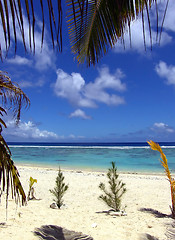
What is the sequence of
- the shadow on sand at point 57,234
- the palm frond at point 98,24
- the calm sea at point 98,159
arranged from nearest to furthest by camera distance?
1. the palm frond at point 98,24
2. the shadow on sand at point 57,234
3. the calm sea at point 98,159

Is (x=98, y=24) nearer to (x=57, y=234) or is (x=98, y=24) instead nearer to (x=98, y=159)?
(x=57, y=234)

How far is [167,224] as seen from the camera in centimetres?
425

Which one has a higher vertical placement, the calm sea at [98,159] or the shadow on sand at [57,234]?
the calm sea at [98,159]

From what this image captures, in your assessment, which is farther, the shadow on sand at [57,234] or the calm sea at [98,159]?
the calm sea at [98,159]

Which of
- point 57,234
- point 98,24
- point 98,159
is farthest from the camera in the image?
point 98,159

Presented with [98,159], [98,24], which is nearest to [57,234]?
[98,24]

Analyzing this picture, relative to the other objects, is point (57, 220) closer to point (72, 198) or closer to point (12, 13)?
point (72, 198)

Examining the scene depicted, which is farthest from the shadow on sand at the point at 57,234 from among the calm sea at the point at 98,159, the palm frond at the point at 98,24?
the calm sea at the point at 98,159

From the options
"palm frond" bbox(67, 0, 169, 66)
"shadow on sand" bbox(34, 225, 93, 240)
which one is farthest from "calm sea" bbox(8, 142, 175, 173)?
"palm frond" bbox(67, 0, 169, 66)

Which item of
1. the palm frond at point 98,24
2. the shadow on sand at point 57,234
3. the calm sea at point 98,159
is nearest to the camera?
the palm frond at point 98,24

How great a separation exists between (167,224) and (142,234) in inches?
36.7

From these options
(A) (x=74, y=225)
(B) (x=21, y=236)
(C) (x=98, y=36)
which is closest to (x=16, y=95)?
(C) (x=98, y=36)

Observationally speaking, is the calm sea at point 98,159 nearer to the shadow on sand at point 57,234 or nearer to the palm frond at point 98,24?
the shadow on sand at point 57,234

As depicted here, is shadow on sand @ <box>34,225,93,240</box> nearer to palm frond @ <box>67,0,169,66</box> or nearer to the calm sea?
palm frond @ <box>67,0,169,66</box>
